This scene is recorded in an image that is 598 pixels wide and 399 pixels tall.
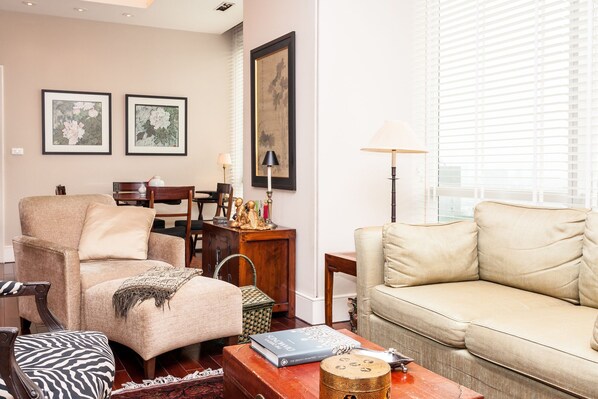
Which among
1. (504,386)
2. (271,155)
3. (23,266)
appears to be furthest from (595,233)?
(23,266)

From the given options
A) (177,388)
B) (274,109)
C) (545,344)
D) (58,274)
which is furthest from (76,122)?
(545,344)

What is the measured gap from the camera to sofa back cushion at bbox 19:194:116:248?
356 cm

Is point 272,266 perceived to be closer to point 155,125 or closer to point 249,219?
point 249,219

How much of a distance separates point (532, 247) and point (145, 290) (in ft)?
6.25

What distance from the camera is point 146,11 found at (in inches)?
255

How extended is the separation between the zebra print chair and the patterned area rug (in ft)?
2.14

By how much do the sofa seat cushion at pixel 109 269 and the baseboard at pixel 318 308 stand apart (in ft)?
3.33

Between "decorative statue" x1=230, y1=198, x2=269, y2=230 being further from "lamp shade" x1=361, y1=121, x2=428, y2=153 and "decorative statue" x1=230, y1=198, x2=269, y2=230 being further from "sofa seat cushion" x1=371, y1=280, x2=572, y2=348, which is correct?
"sofa seat cushion" x1=371, y1=280, x2=572, y2=348

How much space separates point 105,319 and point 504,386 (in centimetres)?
201

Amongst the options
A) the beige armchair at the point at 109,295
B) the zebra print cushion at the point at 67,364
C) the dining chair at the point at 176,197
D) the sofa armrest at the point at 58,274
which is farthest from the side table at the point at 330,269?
the dining chair at the point at 176,197

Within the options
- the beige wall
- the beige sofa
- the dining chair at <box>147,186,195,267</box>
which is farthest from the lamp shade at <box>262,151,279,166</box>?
the beige wall

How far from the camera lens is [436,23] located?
3.96 metres

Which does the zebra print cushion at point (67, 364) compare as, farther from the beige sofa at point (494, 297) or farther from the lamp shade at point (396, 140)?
the lamp shade at point (396, 140)

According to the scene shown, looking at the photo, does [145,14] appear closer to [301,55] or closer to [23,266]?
[301,55]
